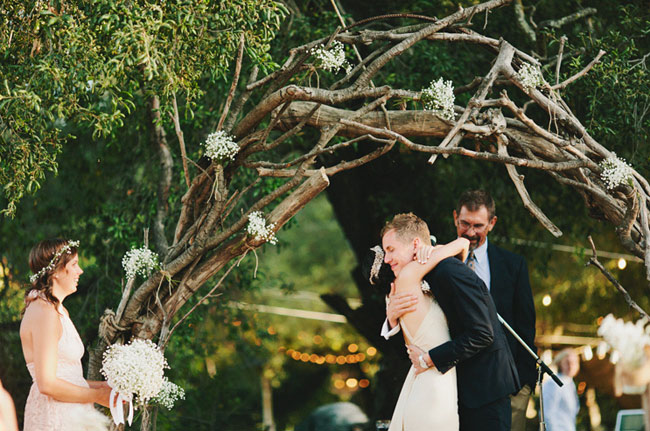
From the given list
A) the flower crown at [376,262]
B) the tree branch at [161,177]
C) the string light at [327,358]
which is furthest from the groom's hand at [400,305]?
the string light at [327,358]

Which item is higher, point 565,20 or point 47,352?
point 565,20

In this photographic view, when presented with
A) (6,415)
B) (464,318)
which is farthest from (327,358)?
(6,415)

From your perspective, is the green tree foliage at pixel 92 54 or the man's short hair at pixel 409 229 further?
the green tree foliage at pixel 92 54

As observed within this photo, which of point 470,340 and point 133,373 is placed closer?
point 470,340

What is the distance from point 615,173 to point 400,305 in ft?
6.41

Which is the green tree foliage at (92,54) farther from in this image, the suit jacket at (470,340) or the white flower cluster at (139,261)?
the suit jacket at (470,340)

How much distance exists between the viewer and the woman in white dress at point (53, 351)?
13.1 feet

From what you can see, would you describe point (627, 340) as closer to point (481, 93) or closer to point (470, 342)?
point (470, 342)

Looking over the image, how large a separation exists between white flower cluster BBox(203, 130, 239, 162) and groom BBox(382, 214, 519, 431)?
1.43 metres

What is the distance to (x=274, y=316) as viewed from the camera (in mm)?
24109

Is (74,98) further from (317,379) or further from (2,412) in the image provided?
(317,379)

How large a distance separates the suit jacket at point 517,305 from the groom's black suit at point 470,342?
0.78 meters

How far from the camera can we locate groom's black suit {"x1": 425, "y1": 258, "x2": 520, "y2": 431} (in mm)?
3734

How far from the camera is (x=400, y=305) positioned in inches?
152
